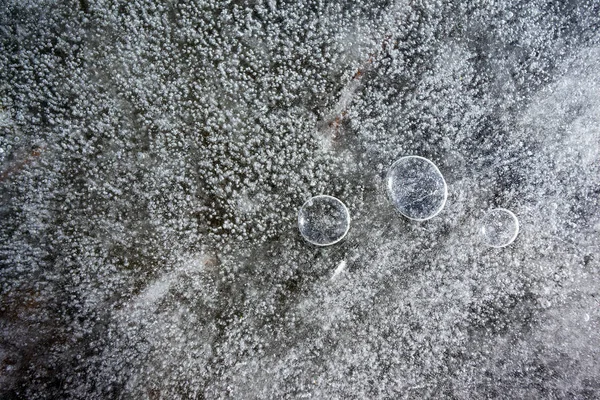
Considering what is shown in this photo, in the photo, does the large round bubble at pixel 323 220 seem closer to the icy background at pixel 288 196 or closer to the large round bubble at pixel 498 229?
the icy background at pixel 288 196

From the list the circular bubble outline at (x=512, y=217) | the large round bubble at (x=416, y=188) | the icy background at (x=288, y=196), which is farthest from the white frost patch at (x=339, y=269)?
the circular bubble outline at (x=512, y=217)

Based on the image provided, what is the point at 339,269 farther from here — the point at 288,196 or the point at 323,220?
the point at 288,196

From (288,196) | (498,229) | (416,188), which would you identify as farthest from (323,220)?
(498,229)

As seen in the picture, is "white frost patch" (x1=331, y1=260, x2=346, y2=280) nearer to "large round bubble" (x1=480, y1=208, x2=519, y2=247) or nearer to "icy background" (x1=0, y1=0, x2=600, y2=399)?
"icy background" (x1=0, y1=0, x2=600, y2=399)

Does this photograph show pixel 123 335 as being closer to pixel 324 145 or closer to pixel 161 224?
pixel 161 224

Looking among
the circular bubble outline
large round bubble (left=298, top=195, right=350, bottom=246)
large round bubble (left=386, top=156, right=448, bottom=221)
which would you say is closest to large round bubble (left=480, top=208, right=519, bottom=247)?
the circular bubble outline

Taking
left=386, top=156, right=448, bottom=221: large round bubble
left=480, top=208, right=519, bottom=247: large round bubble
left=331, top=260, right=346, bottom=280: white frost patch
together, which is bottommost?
left=480, top=208, right=519, bottom=247: large round bubble
